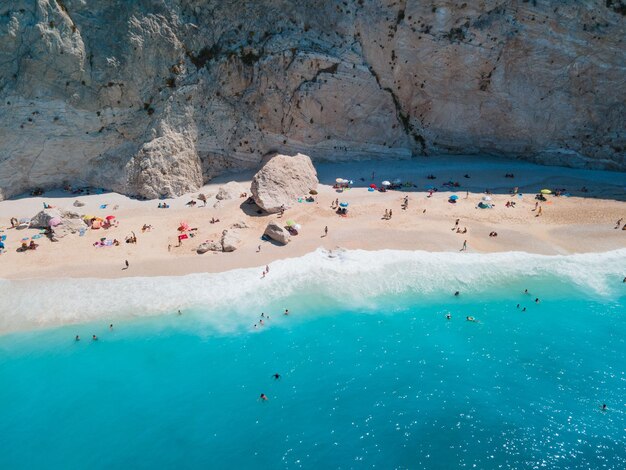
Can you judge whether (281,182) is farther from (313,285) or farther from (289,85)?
(313,285)

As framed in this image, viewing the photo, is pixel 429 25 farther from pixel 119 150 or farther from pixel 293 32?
pixel 119 150

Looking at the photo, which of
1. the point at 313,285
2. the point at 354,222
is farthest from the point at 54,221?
the point at 354,222

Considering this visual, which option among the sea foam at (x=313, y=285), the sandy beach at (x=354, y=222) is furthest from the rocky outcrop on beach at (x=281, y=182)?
the sea foam at (x=313, y=285)

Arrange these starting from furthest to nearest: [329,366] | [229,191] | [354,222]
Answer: [229,191], [354,222], [329,366]

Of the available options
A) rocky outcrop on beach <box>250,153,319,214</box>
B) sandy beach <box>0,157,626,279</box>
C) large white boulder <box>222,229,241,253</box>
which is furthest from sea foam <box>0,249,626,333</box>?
rocky outcrop on beach <box>250,153,319,214</box>

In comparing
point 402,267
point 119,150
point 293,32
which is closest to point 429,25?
point 293,32

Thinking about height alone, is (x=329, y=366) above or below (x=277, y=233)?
below
